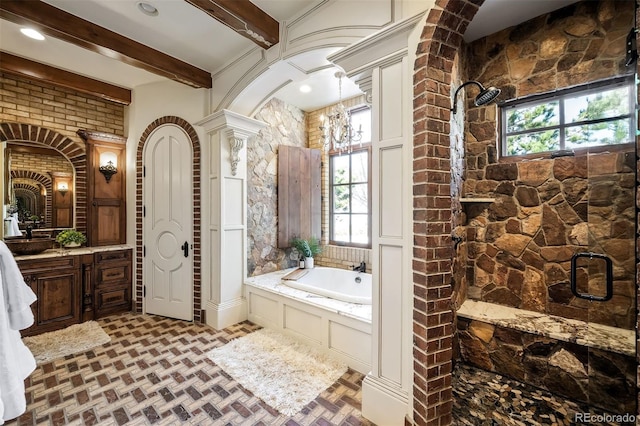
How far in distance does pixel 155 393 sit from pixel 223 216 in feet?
5.62

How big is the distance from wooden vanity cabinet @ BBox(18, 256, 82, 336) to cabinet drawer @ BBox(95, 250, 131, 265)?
207mm

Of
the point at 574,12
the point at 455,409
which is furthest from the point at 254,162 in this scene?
the point at 574,12

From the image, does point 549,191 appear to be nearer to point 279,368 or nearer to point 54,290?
point 279,368

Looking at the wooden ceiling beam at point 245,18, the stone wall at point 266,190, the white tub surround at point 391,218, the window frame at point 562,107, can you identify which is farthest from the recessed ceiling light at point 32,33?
the window frame at point 562,107

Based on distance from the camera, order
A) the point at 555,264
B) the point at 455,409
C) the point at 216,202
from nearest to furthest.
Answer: the point at 455,409 → the point at 555,264 → the point at 216,202

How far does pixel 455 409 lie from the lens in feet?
6.04

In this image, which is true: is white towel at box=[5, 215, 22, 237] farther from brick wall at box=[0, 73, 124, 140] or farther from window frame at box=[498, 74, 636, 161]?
window frame at box=[498, 74, 636, 161]

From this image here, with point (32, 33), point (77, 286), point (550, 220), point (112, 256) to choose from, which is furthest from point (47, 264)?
point (550, 220)

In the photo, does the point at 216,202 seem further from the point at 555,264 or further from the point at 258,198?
the point at 555,264

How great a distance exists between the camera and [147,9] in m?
2.13

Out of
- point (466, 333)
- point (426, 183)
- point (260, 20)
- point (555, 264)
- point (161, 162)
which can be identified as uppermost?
point (260, 20)

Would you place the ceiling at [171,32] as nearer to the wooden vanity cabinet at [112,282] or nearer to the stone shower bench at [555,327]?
the wooden vanity cabinet at [112,282]

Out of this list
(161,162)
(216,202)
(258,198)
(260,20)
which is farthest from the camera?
(258,198)

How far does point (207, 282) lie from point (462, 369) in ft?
9.10
